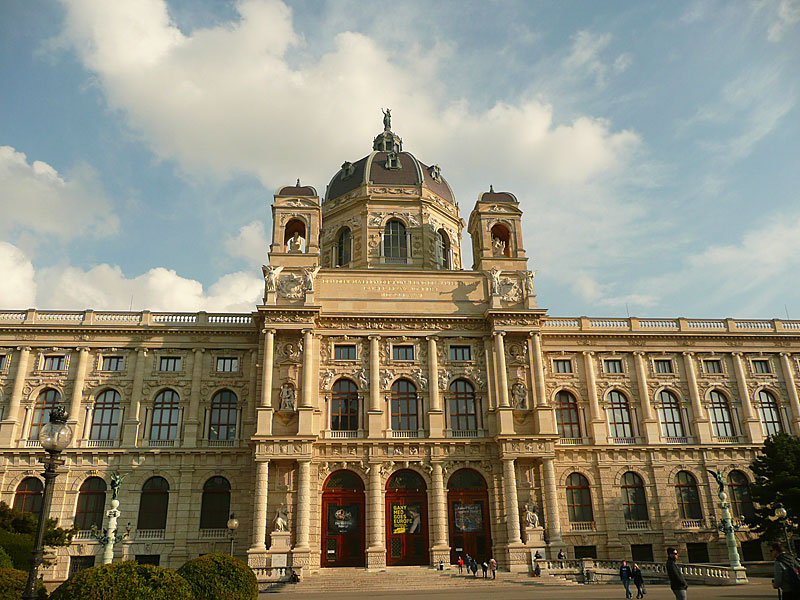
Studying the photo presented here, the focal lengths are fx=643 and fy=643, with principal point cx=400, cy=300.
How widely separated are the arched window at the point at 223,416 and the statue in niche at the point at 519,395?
59.3 feet

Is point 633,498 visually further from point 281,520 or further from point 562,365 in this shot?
point 281,520

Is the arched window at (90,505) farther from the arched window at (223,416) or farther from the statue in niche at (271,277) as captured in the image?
the statue in niche at (271,277)

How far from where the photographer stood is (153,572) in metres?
15.6

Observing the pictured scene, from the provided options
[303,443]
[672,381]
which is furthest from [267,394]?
[672,381]

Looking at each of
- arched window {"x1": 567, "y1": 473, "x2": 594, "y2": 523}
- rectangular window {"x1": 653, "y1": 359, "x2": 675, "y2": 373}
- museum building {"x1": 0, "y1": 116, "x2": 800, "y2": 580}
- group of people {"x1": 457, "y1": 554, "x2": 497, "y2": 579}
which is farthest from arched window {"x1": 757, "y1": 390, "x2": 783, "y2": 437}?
group of people {"x1": 457, "y1": 554, "x2": 497, "y2": 579}

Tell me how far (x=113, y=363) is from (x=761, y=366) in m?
45.3

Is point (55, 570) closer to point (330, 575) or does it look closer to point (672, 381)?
point (330, 575)

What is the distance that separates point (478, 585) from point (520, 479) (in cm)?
826

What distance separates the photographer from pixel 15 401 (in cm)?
4066

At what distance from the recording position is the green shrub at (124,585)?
46.8ft

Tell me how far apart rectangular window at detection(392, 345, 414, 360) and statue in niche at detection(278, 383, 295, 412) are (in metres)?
6.94

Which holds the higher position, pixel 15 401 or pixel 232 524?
pixel 15 401

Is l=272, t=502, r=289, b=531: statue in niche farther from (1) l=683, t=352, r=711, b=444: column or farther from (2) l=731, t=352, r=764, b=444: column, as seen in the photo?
(2) l=731, t=352, r=764, b=444: column

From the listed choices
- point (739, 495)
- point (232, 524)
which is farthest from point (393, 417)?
point (739, 495)
